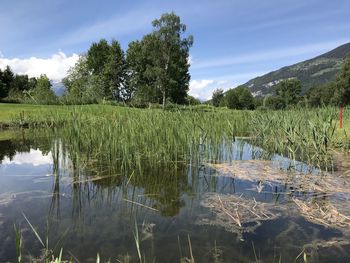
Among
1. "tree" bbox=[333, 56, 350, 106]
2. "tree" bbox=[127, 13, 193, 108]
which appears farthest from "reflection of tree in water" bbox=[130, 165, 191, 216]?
"tree" bbox=[333, 56, 350, 106]

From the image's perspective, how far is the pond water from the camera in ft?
9.99

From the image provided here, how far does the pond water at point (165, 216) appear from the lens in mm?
3045

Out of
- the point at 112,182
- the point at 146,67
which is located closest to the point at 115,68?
the point at 146,67

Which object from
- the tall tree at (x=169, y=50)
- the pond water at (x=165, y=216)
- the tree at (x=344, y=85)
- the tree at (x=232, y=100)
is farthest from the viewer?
the tree at (x=232, y=100)

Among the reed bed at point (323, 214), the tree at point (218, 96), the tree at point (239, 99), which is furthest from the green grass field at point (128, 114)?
the tree at point (218, 96)

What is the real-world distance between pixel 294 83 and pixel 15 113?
277 ft

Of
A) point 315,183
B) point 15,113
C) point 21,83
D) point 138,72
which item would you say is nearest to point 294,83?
point 138,72

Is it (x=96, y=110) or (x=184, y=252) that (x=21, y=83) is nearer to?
(x=96, y=110)

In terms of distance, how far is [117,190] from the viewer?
4.92 metres

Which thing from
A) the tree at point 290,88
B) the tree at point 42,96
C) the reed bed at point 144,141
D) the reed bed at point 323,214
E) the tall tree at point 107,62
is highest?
the tall tree at point 107,62

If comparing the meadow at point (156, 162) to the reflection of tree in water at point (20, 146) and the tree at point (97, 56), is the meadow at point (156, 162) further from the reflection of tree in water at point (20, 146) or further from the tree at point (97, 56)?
the tree at point (97, 56)

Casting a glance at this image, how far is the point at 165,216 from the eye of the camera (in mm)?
3947

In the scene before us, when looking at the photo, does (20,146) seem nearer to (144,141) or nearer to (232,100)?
(144,141)

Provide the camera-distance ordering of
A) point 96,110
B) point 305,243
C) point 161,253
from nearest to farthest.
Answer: point 161,253 < point 305,243 < point 96,110
